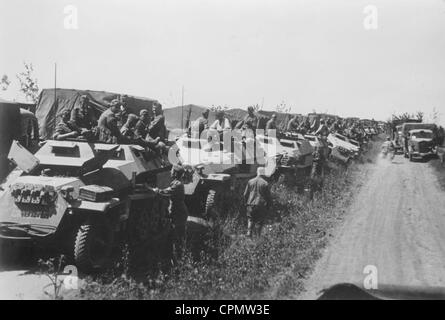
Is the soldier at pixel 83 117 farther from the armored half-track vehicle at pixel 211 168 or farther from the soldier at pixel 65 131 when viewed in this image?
the armored half-track vehicle at pixel 211 168

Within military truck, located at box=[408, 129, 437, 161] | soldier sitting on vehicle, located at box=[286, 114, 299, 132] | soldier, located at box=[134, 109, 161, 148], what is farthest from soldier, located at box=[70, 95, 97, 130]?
military truck, located at box=[408, 129, 437, 161]

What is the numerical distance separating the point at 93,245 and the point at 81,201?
71 centimetres

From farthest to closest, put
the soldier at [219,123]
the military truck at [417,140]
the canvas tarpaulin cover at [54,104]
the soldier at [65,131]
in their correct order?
the military truck at [417,140]
the canvas tarpaulin cover at [54,104]
the soldier at [219,123]
the soldier at [65,131]

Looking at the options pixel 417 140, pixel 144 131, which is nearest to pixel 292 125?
pixel 417 140

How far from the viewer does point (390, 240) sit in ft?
31.3

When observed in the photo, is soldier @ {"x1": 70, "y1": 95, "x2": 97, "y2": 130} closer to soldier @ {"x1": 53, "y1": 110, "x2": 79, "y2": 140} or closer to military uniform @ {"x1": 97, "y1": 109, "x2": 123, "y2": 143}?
soldier @ {"x1": 53, "y1": 110, "x2": 79, "y2": 140}

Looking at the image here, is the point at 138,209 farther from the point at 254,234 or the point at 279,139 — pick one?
the point at 279,139

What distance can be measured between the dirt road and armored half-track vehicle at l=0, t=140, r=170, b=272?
3.14 m

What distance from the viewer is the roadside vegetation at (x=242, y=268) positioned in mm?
6363

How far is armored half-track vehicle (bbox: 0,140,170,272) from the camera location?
6.55 m

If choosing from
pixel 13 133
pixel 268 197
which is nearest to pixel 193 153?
pixel 268 197

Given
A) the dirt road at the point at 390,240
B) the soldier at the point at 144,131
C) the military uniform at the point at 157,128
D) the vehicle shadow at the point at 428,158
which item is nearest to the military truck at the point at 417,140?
the vehicle shadow at the point at 428,158

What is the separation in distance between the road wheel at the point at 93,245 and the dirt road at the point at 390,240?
10.1ft

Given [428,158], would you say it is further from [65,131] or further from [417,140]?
[65,131]
